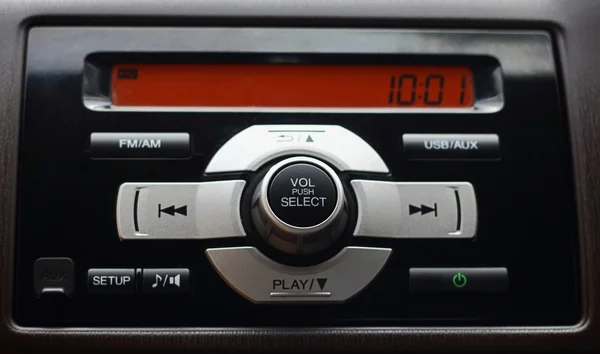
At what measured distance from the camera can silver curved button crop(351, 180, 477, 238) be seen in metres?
0.55

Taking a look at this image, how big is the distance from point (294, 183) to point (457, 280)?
0.52 ft

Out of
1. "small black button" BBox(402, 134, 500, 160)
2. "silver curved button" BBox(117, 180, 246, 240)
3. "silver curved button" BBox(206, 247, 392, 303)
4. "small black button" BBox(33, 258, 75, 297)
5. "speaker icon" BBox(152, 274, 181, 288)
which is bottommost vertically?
"small black button" BBox(33, 258, 75, 297)

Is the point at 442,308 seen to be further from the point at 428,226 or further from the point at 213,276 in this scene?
the point at 213,276

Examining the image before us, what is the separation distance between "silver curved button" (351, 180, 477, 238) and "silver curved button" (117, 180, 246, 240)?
104 millimetres

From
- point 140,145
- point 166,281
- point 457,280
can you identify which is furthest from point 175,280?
point 457,280

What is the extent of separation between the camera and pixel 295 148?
1.82 feet

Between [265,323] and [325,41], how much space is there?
0.80ft

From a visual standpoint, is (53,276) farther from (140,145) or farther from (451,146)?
(451,146)

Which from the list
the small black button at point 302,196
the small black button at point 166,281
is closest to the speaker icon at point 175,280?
the small black button at point 166,281

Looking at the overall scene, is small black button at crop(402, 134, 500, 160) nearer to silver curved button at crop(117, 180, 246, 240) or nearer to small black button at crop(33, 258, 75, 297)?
silver curved button at crop(117, 180, 246, 240)

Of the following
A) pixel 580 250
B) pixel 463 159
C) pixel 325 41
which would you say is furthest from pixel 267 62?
pixel 580 250

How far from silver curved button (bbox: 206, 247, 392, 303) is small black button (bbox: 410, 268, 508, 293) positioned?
4cm

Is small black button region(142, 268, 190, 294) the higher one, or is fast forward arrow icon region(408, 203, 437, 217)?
fast forward arrow icon region(408, 203, 437, 217)

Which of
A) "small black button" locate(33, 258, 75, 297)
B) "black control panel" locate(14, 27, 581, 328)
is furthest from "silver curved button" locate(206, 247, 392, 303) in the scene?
"small black button" locate(33, 258, 75, 297)
